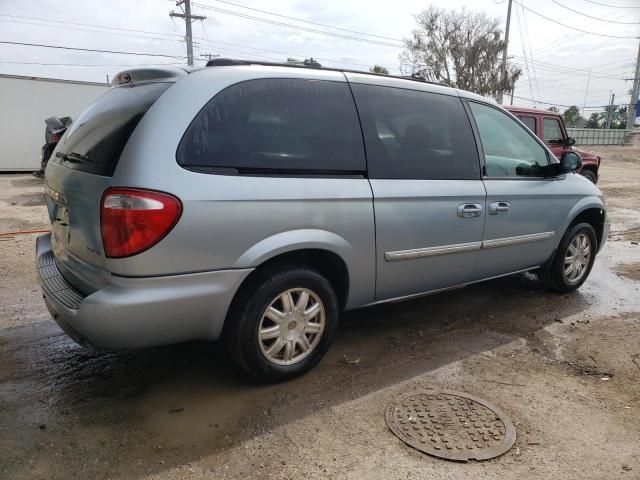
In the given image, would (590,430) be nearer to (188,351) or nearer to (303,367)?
(303,367)

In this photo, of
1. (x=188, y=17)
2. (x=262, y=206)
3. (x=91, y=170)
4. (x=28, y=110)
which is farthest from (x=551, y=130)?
(x=188, y=17)

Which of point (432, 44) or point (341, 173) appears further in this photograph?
point (432, 44)

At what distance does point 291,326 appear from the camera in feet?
9.52

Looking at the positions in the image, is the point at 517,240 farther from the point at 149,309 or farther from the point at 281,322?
the point at 149,309

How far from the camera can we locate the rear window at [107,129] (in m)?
2.53

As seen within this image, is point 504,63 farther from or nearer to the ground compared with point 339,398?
farther from the ground

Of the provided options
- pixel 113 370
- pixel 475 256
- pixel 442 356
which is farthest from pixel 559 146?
pixel 113 370

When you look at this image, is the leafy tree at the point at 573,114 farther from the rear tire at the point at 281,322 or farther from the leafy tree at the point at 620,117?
the rear tire at the point at 281,322

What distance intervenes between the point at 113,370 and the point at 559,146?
9177 mm

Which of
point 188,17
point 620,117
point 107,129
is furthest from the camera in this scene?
point 620,117

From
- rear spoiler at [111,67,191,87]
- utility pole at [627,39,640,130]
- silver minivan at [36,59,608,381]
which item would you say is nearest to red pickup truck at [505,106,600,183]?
silver minivan at [36,59,608,381]

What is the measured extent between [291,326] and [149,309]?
85 centimetres

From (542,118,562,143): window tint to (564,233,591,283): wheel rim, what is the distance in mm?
5210

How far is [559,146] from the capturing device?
962 cm
